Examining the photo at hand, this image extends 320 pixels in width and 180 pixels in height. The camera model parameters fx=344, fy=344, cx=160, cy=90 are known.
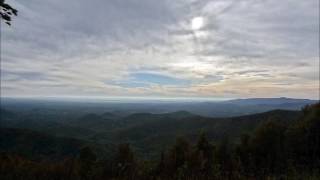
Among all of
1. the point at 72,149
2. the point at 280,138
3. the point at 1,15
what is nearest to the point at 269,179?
the point at 1,15

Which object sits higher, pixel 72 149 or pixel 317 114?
pixel 317 114

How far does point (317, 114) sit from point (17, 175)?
171ft

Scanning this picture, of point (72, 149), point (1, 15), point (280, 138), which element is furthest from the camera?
point (72, 149)

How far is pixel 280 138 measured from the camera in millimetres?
46844

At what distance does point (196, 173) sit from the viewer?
876cm

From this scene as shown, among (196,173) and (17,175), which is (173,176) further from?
(17,175)

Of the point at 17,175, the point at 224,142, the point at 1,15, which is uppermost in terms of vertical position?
the point at 1,15

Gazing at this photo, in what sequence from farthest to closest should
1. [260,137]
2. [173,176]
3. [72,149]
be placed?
1. [72,149]
2. [260,137]
3. [173,176]

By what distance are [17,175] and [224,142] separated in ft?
163

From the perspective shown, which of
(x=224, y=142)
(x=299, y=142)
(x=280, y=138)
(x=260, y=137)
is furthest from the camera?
(x=224, y=142)

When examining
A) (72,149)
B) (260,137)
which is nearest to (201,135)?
(260,137)

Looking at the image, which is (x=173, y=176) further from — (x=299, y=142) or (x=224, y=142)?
(x=224, y=142)

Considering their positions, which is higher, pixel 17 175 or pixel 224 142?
pixel 17 175

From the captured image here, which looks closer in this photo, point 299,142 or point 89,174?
point 89,174
